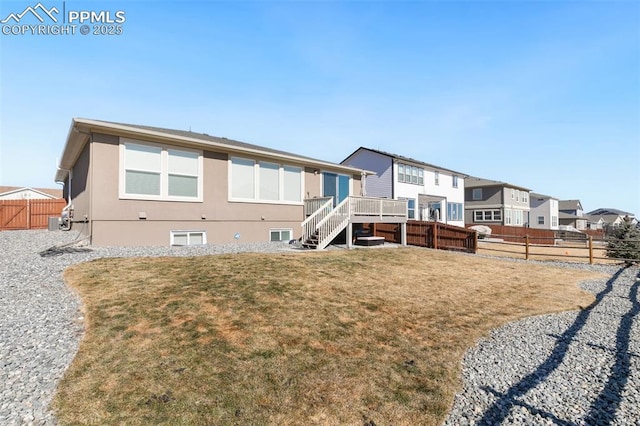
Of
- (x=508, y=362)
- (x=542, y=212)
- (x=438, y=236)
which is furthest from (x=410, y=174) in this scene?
(x=542, y=212)

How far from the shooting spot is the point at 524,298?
724cm

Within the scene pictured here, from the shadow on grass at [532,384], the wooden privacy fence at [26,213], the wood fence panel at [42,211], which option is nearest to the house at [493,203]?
the shadow on grass at [532,384]

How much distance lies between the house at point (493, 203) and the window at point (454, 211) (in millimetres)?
8408

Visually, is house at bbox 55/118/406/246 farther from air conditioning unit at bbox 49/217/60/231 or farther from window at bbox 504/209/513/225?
window at bbox 504/209/513/225

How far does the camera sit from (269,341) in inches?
161

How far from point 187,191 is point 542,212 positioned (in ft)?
171

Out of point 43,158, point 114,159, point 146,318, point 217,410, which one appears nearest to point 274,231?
point 114,159

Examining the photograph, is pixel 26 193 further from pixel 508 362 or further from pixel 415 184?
pixel 508 362

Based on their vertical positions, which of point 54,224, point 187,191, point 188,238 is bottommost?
point 188,238

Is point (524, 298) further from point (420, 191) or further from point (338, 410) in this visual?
point (420, 191)

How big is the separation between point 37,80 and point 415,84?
49.1 feet

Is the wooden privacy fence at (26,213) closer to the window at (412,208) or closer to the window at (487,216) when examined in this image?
the window at (412,208)

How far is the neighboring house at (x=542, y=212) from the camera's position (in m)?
44.8

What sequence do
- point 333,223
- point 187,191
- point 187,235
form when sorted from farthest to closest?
point 333,223 → point 187,235 → point 187,191
